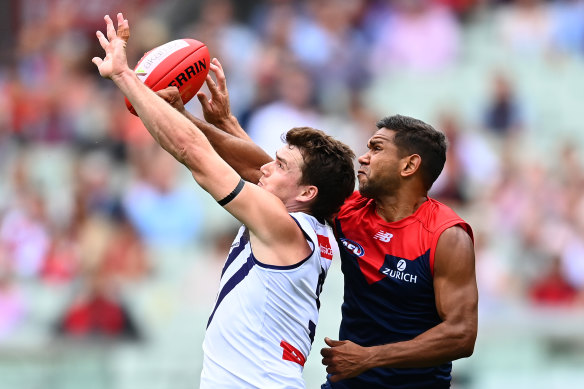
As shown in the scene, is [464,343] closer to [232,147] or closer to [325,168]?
[325,168]

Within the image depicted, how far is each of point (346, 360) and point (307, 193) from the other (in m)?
0.93

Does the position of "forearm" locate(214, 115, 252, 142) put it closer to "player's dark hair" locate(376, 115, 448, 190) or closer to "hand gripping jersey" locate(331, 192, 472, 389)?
"hand gripping jersey" locate(331, 192, 472, 389)

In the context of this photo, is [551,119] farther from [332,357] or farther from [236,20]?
[332,357]

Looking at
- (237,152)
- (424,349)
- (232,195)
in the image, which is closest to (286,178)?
(232,195)

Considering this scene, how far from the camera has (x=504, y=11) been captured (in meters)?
15.0

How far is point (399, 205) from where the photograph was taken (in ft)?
19.3

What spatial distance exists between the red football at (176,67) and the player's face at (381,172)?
1.15 meters

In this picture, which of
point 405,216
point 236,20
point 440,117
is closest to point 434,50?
point 440,117

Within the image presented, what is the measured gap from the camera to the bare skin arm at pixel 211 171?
5324mm

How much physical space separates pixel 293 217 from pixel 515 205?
7.22 meters

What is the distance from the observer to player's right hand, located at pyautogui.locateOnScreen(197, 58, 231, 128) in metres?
6.54

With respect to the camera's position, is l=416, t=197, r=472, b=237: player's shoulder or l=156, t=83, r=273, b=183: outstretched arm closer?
l=416, t=197, r=472, b=237: player's shoulder

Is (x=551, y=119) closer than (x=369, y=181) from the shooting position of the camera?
No

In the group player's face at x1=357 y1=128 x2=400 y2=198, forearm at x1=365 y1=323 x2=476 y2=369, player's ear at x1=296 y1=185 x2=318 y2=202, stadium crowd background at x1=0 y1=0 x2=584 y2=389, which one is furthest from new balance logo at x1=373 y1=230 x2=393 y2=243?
stadium crowd background at x1=0 y1=0 x2=584 y2=389
